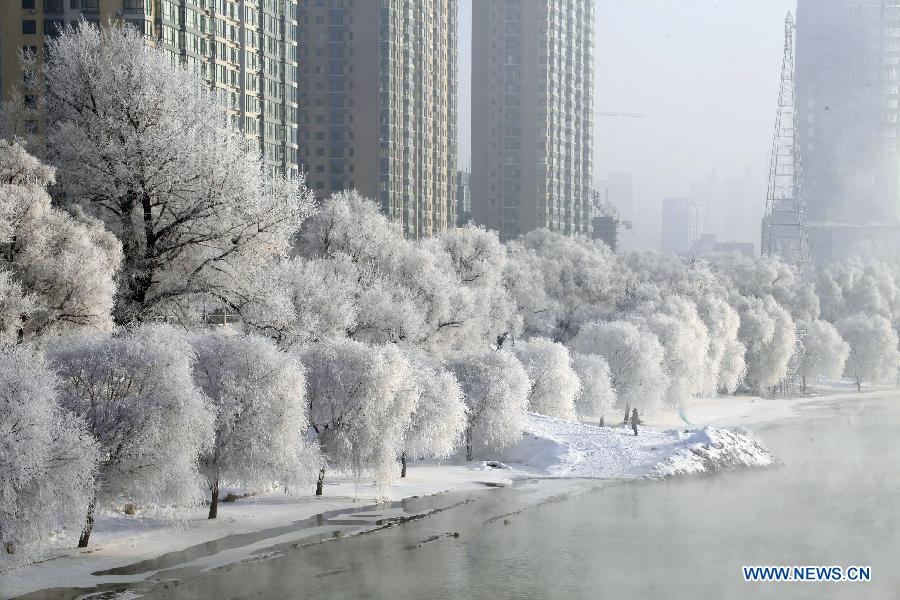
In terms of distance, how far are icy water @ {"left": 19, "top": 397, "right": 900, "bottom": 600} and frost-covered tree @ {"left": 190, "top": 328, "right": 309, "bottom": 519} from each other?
16.7 ft

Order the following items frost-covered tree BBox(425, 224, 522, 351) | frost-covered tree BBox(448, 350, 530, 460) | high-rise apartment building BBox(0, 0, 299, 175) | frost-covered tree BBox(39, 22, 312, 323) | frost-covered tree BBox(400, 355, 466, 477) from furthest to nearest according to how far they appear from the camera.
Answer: high-rise apartment building BBox(0, 0, 299, 175)
frost-covered tree BBox(425, 224, 522, 351)
frost-covered tree BBox(448, 350, 530, 460)
frost-covered tree BBox(400, 355, 466, 477)
frost-covered tree BBox(39, 22, 312, 323)

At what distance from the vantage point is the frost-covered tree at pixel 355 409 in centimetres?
6775

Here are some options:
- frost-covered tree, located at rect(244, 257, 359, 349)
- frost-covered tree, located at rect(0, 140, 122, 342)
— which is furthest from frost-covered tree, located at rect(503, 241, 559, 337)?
frost-covered tree, located at rect(0, 140, 122, 342)

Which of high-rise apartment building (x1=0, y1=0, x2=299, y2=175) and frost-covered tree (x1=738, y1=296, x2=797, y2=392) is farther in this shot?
frost-covered tree (x1=738, y1=296, x2=797, y2=392)

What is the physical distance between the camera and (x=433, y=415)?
75500 millimetres

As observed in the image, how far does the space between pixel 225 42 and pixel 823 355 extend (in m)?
87.3

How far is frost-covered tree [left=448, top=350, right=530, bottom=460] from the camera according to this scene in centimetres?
8669

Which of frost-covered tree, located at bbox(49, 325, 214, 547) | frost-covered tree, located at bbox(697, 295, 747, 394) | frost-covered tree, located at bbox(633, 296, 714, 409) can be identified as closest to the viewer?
frost-covered tree, located at bbox(49, 325, 214, 547)

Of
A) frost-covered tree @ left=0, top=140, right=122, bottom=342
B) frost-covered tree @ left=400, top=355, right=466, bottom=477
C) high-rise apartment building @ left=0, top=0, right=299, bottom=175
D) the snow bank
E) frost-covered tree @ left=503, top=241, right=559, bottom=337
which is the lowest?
the snow bank

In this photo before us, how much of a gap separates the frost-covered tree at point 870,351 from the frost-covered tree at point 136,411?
5323 inches

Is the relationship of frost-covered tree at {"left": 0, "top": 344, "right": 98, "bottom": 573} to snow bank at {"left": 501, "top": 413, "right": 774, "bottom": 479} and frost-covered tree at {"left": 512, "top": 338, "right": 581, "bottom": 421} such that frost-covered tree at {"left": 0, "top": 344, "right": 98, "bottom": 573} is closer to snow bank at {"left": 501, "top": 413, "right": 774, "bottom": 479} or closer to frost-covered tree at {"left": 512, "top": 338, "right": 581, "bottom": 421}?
snow bank at {"left": 501, "top": 413, "right": 774, "bottom": 479}

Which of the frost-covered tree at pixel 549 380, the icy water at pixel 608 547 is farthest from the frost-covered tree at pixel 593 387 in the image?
the icy water at pixel 608 547

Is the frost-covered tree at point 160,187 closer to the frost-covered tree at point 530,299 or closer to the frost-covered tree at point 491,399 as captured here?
the frost-covered tree at point 491,399

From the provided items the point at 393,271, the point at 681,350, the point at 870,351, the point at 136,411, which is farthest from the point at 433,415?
the point at 870,351
